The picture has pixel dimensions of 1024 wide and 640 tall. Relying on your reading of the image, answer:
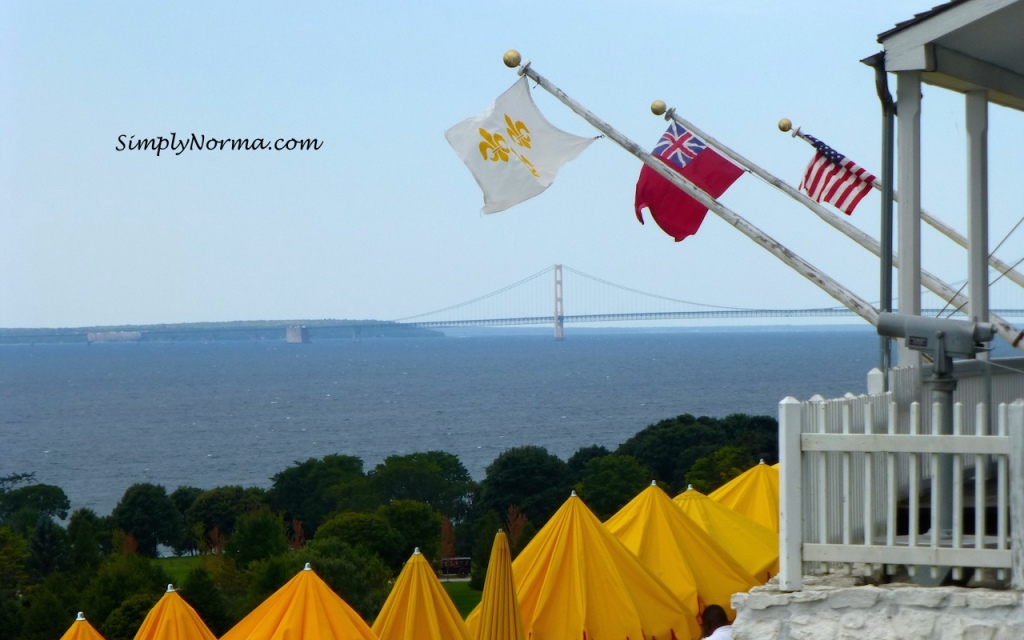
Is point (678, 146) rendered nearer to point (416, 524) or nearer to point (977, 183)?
point (977, 183)

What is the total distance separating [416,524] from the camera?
26.4m

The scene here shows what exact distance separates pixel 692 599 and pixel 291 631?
3.94m

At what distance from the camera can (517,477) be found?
33.8m

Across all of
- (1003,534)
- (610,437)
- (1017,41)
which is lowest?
(610,437)

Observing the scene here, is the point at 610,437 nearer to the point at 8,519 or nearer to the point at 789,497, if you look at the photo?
the point at 8,519

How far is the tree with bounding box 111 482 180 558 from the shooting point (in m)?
35.2

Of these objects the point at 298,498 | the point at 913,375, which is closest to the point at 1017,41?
the point at 913,375

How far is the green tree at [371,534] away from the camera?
24277mm

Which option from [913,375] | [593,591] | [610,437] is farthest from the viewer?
[610,437]

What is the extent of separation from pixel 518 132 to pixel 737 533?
5434mm

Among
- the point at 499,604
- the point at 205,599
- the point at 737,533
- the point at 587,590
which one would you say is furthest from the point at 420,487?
the point at 499,604

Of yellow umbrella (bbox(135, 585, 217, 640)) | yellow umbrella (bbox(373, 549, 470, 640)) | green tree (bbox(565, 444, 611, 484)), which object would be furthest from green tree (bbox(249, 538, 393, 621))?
green tree (bbox(565, 444, 611, 484))

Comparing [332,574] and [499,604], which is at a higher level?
[499,604]

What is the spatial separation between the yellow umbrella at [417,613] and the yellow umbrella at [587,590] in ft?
3.26
